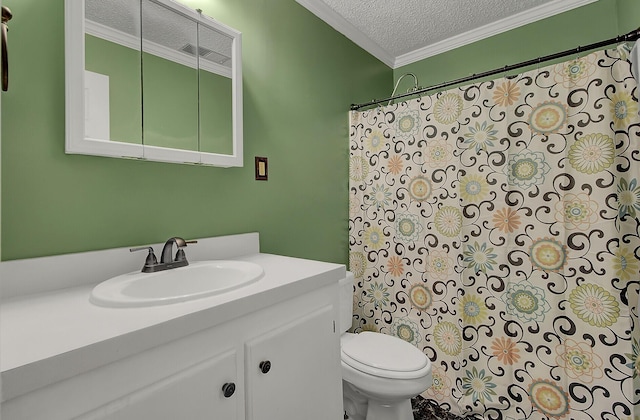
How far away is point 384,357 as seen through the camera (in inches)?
63.3

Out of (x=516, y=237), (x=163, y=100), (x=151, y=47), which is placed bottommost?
(x=516, y=237)

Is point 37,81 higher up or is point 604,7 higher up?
point 604,7

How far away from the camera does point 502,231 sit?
174 cm

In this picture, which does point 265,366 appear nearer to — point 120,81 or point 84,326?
point 84,326

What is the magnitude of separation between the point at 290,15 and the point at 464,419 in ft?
8.16

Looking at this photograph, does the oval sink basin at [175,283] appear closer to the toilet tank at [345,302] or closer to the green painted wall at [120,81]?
the green painted wall at [120,81]

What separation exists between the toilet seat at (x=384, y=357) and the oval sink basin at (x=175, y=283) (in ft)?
2.51

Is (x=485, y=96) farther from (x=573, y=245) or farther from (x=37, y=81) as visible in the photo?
(x=37, y=81)

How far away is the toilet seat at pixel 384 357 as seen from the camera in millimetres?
1497

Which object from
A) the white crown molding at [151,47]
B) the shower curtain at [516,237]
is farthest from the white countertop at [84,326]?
the shower curtain at [516,237]

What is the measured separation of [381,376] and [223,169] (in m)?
1.20

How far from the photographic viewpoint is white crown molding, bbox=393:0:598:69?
2.10m

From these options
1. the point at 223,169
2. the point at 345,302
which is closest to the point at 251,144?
the point at 223,169

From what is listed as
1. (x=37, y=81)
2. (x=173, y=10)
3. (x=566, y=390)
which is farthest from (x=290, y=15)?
(x=566, y=390)
